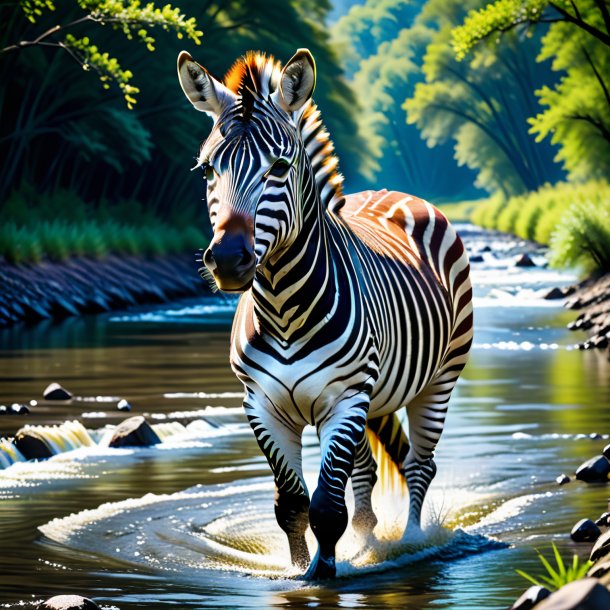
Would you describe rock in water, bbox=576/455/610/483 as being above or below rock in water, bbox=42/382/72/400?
below

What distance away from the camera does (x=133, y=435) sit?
13.5 meters

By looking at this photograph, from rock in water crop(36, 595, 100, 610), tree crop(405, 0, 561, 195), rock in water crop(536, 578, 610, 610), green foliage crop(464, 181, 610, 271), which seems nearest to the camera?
rock in water crop(536, 578, 610, 610)

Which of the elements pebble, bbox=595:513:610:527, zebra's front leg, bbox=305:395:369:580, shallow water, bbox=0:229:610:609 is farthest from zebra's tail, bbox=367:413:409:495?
zebra's front leg, bbox=305:395:369:580

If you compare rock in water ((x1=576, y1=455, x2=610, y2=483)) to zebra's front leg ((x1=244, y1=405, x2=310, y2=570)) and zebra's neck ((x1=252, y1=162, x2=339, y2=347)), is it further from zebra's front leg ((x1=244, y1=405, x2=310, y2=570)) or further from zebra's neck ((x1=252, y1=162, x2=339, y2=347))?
zebra's neck ((x1=252, y1=162, x2=339, y2=347))

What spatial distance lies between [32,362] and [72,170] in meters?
26.3

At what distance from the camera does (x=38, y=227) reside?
35.2 metres

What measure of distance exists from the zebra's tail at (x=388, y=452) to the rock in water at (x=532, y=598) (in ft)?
12.8

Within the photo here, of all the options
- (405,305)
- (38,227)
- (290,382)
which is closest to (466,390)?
(405,305)

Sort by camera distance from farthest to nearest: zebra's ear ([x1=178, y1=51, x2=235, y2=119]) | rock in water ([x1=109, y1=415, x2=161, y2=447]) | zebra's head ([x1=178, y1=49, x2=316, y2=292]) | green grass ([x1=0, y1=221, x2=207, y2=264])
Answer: green grass ([x1=0, y1=221, x2=207, y2=264]) < rock in water ([x1=109, y1=415, x2=161, y2=447]) < zebra's ear ([x1=178, y1=51, x2=235, y2=119]) < zebra's head ([x1=178, y1=49, x2=316, y2=292])

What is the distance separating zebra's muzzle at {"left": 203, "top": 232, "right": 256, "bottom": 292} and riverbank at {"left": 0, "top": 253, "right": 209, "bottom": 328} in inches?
837

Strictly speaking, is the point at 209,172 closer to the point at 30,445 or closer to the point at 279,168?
the point at 279,168

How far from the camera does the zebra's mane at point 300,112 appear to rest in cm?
789

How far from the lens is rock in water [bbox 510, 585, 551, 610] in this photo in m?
6.04

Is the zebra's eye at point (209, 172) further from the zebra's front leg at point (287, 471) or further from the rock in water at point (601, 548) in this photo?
the rock in water at point (601, 548)
